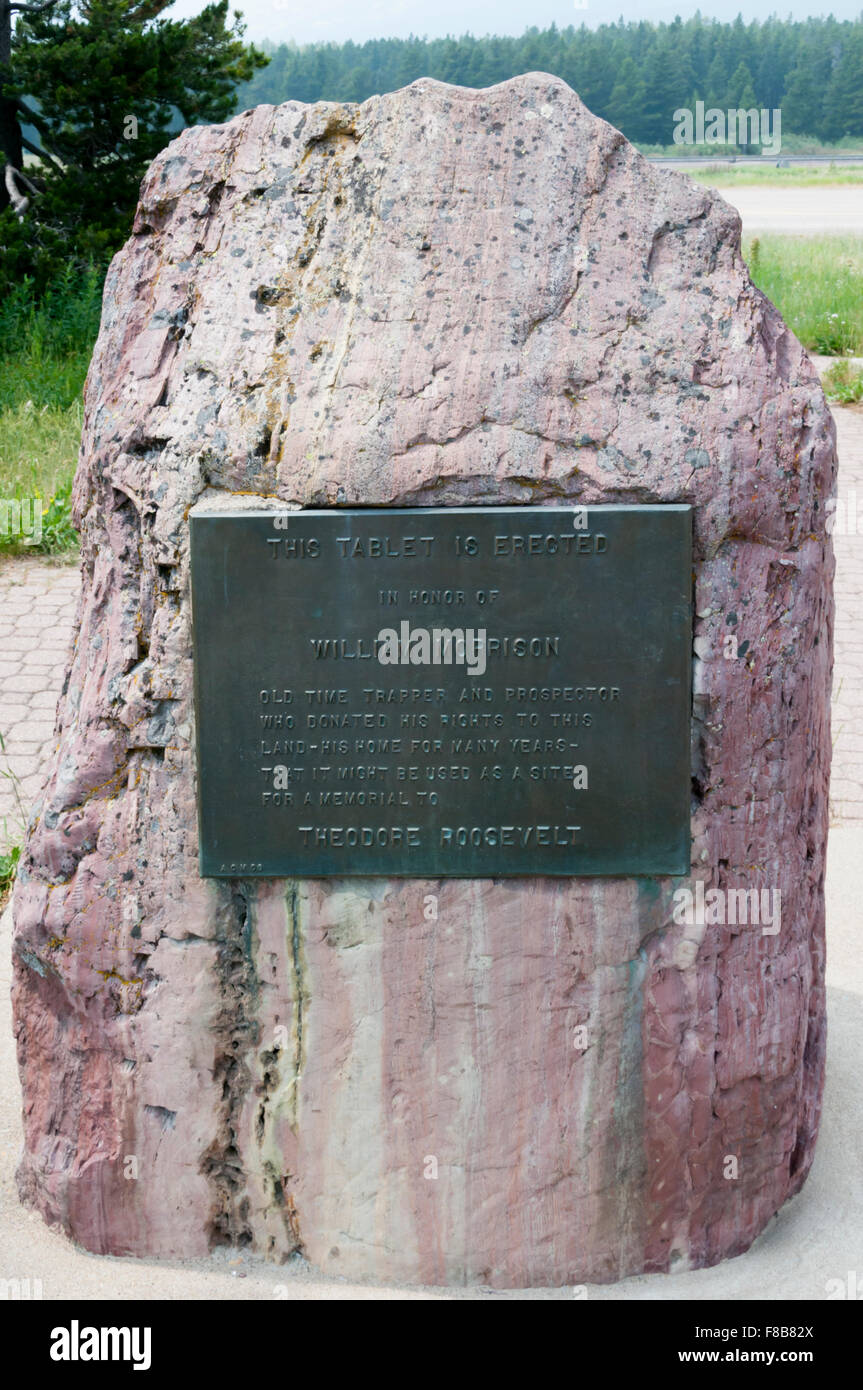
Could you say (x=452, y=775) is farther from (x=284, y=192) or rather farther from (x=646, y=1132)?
(x=284, y=192)

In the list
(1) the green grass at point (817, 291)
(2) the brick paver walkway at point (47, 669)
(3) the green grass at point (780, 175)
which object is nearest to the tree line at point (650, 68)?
(3) the green grass at point (780, 175)

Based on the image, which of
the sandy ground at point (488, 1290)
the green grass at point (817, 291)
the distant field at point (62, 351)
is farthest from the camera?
the green grass at point (817, 291)

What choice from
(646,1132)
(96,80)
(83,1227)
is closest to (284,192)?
(646,1132)

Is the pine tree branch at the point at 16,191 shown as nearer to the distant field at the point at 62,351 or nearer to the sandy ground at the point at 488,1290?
the distant field at the point at 62,351

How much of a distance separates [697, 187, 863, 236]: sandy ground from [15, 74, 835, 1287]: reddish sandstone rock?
65.7ft

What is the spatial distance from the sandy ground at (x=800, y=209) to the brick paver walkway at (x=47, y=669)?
1557cm

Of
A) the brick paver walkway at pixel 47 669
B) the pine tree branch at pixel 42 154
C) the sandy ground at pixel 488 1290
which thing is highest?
the pine tree branch at pixel 42 154

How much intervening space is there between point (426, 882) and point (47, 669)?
4022 mm

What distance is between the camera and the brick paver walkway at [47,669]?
15.7ft

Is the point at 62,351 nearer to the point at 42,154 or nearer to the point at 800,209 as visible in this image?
the point at 42,154

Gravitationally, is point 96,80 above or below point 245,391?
above

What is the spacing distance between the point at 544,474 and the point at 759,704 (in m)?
0.57

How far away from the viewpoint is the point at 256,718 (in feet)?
7.58

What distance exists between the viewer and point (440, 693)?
2285mm
